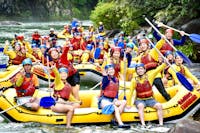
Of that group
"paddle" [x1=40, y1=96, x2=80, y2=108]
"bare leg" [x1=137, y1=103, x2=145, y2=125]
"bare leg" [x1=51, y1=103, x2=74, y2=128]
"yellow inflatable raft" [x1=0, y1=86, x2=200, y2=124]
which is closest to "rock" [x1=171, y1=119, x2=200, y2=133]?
"bare leg" [x1=137, y1=103, x2=145, y2=125]

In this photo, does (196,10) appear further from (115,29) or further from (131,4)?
(115,29)

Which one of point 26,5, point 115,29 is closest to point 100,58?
point 115,29

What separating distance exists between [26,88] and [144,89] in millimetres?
2272

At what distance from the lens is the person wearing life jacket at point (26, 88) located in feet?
25.3

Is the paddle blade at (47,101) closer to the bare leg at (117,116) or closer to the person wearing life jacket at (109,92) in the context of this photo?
the person wearing life jacket at (109,92)

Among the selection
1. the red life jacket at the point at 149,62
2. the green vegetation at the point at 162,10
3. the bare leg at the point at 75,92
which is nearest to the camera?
the bare leg at the point at 75,92

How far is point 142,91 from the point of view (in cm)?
774

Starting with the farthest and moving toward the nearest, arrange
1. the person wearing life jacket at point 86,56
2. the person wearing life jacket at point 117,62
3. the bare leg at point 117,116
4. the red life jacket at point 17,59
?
the person wearing life jacket at point 86,56
the red life jacket at point 17,59
the person wearing life jacket at point 117,62
the bare leg at point 117,116

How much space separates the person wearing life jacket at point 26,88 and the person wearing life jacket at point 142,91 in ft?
Answer: 6.04

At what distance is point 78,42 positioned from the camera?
1614cm

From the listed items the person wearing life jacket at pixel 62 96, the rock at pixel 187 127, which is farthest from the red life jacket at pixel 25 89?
the rock at pixel 187 127

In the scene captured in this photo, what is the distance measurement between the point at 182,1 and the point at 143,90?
7.40 meters

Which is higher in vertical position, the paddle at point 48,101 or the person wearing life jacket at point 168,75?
the person wearing life jacket at point 168,75

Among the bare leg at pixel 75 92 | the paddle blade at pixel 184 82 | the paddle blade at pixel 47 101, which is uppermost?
the paddle blade at pixel 184 82
